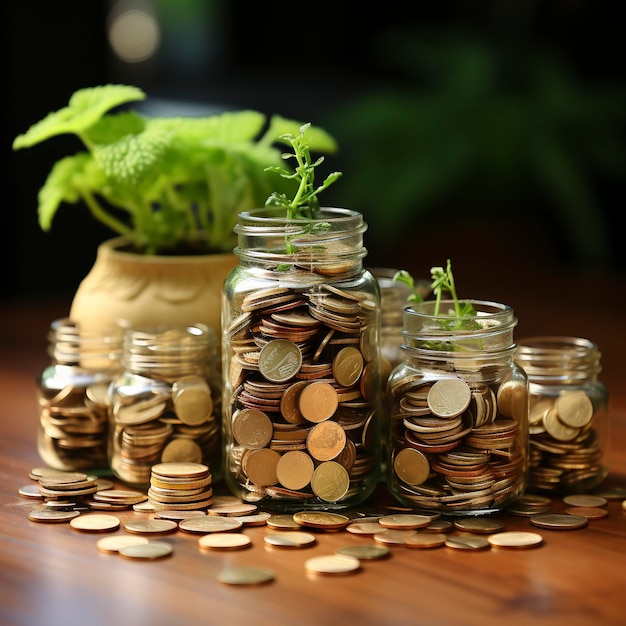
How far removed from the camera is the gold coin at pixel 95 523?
Result: 42.2 inches

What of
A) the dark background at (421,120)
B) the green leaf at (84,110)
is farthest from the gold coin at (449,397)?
the dark background at (421,120)

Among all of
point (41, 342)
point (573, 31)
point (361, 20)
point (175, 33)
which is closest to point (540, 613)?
point (41, 342)

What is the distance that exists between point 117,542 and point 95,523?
0.07m

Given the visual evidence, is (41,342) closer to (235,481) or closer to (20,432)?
(20,432)

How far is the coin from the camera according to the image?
1.02m

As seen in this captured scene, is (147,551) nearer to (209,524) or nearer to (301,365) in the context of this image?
(209,524)

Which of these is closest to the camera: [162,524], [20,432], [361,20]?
[162,524]

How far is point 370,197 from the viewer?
302cm

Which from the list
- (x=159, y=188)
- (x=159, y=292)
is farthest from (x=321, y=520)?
(x=159, y=188)

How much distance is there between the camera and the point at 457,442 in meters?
1.07

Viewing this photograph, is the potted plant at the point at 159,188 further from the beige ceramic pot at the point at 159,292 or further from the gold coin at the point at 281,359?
the gold coin at the point at 281,359

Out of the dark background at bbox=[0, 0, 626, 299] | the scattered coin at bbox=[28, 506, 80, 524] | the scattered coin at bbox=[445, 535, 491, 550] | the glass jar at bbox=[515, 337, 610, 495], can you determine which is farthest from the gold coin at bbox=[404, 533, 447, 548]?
the dark background at bbox=[0, 0, 626, 299]

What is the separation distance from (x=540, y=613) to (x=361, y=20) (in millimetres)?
3472

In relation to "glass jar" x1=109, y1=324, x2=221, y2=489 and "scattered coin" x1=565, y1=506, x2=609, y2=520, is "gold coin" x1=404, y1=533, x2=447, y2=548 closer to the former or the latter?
"scattered coin" x1=565, y1=506, x2=609, y2=520
